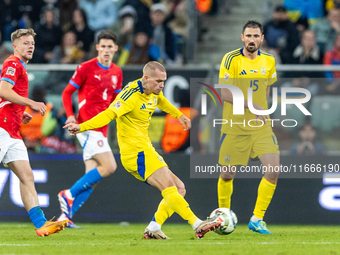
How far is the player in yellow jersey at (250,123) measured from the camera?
7305 millimetres

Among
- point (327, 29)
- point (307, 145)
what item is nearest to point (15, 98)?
point (307, 145)

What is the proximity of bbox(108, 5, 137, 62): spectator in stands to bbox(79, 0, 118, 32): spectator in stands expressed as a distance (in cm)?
22

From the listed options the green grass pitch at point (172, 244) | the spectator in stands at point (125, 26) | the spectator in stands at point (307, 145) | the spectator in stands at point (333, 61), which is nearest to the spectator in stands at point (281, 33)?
the spectator in stands at point (333, 61)

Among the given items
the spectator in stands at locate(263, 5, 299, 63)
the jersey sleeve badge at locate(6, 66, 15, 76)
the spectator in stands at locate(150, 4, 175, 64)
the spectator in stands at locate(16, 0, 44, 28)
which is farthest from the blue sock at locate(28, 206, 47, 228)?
the spectator in stands at locate(16, 0, 44, 28)

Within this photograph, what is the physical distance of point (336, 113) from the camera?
9.13 meters

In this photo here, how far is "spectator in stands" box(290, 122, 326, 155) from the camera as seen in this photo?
9.16 m

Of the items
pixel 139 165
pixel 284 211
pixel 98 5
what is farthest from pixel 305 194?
pixel 98 5

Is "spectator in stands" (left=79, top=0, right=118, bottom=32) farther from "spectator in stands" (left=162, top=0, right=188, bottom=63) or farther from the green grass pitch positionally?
the green grass pitch

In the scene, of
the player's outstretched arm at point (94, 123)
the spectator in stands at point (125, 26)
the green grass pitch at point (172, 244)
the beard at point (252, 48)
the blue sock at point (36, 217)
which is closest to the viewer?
the green grass pitch at point (172, 244)

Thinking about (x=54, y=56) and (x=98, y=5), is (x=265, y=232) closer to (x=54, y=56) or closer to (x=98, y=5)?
(x=54, y=56)

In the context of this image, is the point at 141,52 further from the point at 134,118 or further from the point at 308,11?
the point at 134,118

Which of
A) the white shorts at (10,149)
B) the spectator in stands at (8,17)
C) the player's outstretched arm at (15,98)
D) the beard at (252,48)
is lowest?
→ the white shorts at (10,149)

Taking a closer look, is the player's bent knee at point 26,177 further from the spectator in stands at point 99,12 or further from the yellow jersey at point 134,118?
the spectator in stands at point 99,12

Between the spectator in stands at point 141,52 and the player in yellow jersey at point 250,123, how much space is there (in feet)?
13.2
